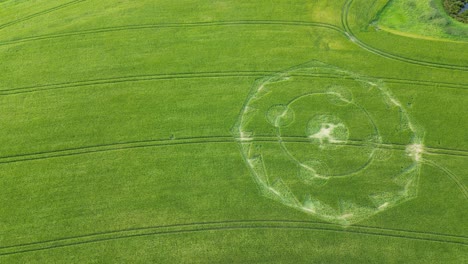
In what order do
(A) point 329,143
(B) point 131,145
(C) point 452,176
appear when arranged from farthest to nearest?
(B) point 131,145 → (A) point 329,143 → (C) point 452,176

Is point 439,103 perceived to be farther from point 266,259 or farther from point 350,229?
point 266,259

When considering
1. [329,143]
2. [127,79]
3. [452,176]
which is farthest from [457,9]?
[127,79]

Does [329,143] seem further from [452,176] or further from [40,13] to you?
[40,13]

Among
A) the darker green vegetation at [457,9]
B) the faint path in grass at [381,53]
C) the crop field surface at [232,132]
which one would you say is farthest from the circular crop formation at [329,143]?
the darker green vegetation at [457,9]

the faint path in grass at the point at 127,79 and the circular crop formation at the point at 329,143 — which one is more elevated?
the faint path in grass at the point at 127,79

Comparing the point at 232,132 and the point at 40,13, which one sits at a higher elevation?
the point at 40,13

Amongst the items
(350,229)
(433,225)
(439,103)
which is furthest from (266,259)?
(439,103)

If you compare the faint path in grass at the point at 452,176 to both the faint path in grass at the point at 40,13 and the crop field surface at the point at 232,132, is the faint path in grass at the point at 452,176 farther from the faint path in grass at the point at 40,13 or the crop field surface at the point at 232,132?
the faint path in grass at the point at 40,13
